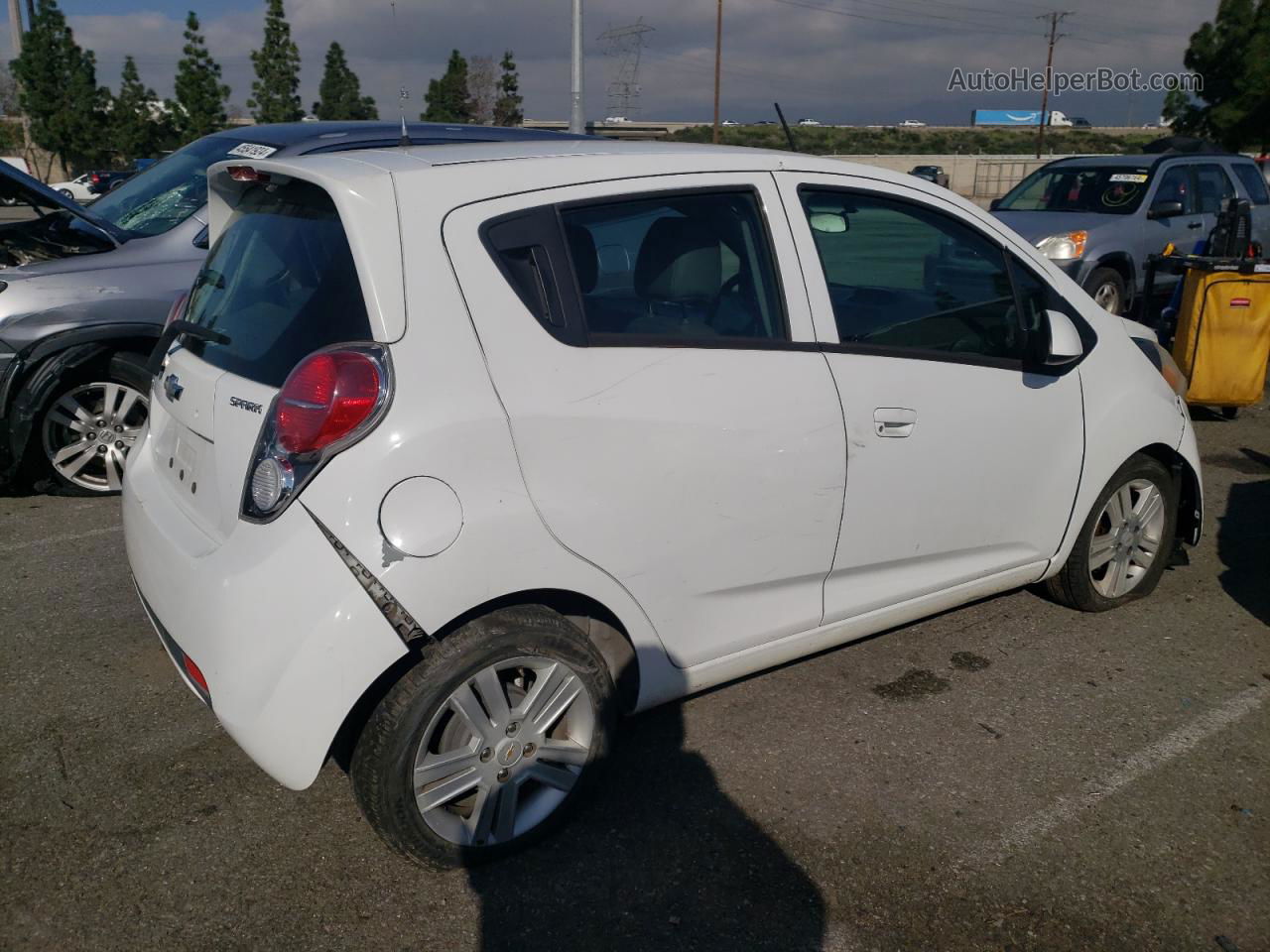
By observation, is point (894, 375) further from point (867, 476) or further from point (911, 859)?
point (911, 859)

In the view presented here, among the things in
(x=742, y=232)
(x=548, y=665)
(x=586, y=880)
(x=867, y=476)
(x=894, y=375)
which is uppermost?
(x=742, y=232)

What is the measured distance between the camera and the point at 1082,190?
1108 centimetres

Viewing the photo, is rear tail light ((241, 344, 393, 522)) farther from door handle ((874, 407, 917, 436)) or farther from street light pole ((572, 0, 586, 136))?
street light pole ((572, 0, 586, 136))

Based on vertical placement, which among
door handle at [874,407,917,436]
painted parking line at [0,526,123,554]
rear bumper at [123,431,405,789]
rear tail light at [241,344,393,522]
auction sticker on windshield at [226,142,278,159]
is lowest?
painted parking line at [0,526,123,554]

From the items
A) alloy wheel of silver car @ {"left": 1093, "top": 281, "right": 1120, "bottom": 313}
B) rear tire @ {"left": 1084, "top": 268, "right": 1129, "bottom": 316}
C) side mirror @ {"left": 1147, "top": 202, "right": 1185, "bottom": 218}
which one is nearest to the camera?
rear tire @ {"left": 1084, "top": 268, "right": 1129, "bottom": 316}

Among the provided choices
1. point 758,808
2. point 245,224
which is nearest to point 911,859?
point 758,808

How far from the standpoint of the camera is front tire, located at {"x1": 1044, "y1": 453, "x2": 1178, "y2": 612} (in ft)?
13.6

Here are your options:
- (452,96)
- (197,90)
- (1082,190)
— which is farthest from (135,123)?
(1082,190)

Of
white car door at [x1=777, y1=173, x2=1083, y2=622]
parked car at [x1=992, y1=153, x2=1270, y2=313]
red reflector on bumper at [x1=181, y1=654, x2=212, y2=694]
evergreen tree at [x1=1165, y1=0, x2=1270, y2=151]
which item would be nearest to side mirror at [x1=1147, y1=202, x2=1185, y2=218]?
parked car at [x1=992, y1=153, x2=1270, y2=313]

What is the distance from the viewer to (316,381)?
8.07ft

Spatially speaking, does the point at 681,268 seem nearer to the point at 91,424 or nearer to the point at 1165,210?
the point at 91,424

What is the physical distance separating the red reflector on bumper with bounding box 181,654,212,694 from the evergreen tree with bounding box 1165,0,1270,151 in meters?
35.7

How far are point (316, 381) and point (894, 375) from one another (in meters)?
1.73

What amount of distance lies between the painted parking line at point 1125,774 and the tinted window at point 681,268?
1.54 meters
